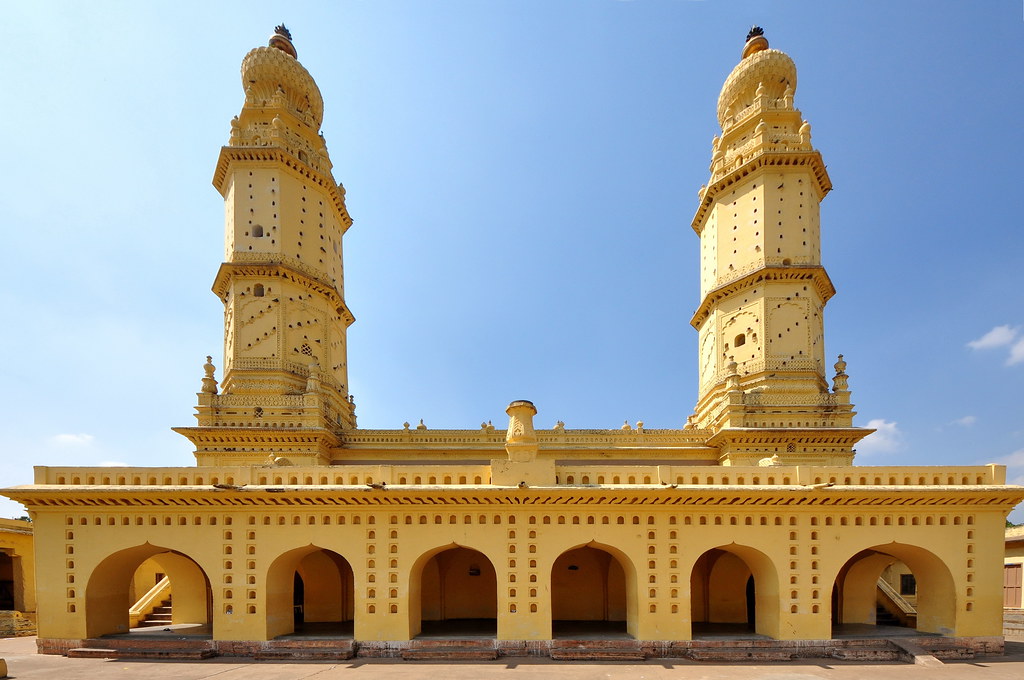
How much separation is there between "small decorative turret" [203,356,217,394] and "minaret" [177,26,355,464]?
0.08m

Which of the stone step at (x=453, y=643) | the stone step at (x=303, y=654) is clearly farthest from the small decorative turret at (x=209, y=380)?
the stone step at (x=453, y=643)

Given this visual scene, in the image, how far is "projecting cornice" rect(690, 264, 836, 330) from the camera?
68.3ft

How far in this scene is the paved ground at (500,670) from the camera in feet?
37.9

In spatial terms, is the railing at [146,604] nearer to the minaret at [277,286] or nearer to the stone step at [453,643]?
the minaret at [277,286]

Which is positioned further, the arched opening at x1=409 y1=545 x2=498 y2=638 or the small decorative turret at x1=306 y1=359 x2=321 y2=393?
the small decorative turret at x1=306 y1=359 x2=321 y2=393

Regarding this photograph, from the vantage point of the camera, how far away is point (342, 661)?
1285 centimetres

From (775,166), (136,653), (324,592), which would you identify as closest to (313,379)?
(324,592)

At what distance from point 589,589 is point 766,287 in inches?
544

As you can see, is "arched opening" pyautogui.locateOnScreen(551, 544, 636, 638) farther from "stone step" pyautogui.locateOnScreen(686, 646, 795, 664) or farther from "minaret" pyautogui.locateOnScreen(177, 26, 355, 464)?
"minaret" pyautogui.locateOnScreen(177, 26, 355, 464)

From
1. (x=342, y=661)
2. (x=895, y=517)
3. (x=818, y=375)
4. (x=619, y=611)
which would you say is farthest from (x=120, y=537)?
(x=818, y=375)

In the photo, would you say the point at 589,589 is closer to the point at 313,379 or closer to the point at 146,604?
the point at 313,379

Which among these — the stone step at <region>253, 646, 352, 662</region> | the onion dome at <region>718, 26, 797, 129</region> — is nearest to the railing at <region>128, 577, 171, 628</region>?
the stone step at <region>253, 646, 352, 662</region>

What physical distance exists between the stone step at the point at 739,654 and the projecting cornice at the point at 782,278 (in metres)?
13.7

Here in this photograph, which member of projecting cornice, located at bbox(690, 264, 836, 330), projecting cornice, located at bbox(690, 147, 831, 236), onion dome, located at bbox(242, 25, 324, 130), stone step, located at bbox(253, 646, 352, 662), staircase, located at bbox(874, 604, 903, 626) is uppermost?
onion dome, located at bbox(242, 25, 324, 130)
